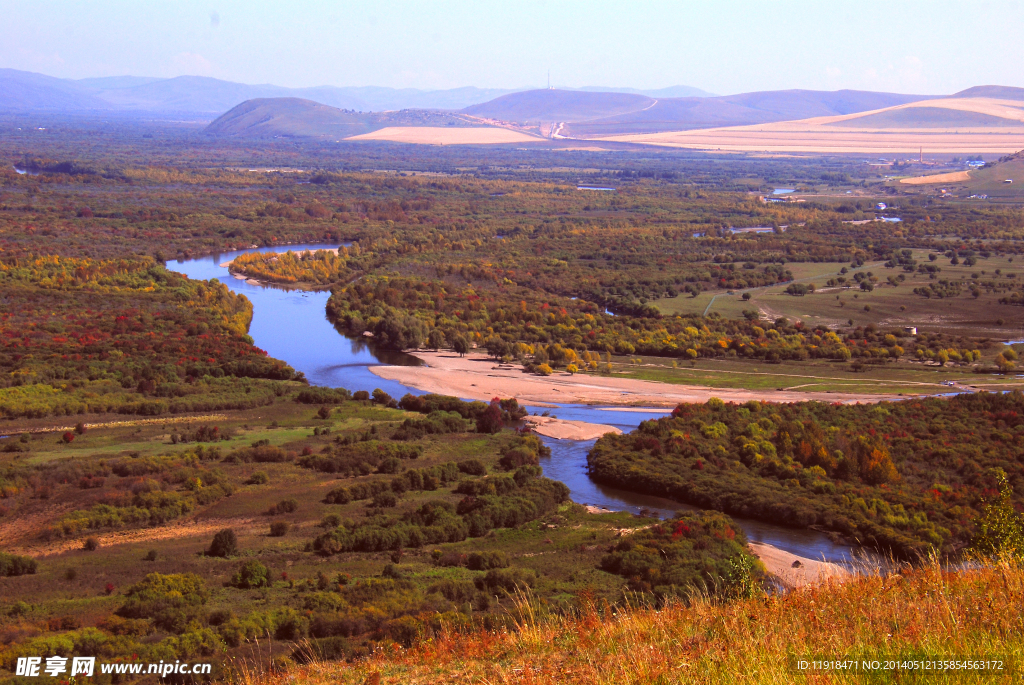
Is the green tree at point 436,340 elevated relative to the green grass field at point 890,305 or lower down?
lower down

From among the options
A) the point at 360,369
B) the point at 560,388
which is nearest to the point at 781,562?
the point at 560,388

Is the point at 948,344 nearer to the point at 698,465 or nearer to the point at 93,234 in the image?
the point at 698,465

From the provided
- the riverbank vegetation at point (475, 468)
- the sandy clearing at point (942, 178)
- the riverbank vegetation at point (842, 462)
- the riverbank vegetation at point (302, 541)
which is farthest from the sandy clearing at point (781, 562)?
the sandy clearing at point (942, 178)

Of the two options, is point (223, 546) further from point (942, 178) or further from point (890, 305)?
point (942, 178)

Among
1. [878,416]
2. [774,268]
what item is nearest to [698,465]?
Result: [878,416]

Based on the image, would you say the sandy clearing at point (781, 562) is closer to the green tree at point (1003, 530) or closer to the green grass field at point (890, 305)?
the green tree at point (1003, 530)

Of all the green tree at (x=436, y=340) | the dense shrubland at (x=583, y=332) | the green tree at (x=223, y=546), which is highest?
the green tree at (x=223, y=546)

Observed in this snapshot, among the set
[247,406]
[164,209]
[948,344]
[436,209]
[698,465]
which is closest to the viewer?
[698,465]
